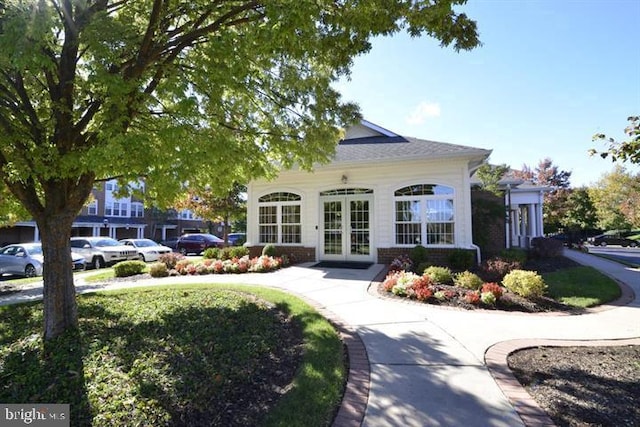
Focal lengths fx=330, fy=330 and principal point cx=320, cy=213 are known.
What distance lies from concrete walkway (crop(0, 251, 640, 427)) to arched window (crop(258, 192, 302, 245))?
538cm

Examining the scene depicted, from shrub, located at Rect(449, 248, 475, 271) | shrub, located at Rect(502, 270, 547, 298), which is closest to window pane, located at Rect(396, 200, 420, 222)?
shrub, located at Rect(449, 248, 475, 271)

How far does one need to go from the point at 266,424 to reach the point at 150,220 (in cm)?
4778

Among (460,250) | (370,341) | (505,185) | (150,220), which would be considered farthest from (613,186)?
(150,220)

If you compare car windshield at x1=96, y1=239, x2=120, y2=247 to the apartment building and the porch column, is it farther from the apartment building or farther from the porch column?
the porch column

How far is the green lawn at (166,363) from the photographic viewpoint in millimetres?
3072

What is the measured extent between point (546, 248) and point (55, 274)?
1479 cm

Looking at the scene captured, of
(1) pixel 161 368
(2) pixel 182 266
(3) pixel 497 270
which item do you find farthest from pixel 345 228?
(1) pixel 161 368

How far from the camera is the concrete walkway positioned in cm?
300

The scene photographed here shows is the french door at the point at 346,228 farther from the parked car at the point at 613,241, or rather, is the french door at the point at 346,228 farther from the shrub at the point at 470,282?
the parked car at the point at 613,241

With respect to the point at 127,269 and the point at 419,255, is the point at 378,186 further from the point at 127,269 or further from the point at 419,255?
the point at 127,269

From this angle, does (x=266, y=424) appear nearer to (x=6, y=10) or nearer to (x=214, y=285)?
(x=6, y=10)

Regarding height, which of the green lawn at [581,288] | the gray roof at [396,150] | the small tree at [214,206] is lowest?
the green lawn at [581,288]

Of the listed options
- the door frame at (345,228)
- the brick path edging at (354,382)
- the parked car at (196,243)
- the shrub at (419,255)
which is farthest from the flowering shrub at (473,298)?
the parked car at (196,243)
